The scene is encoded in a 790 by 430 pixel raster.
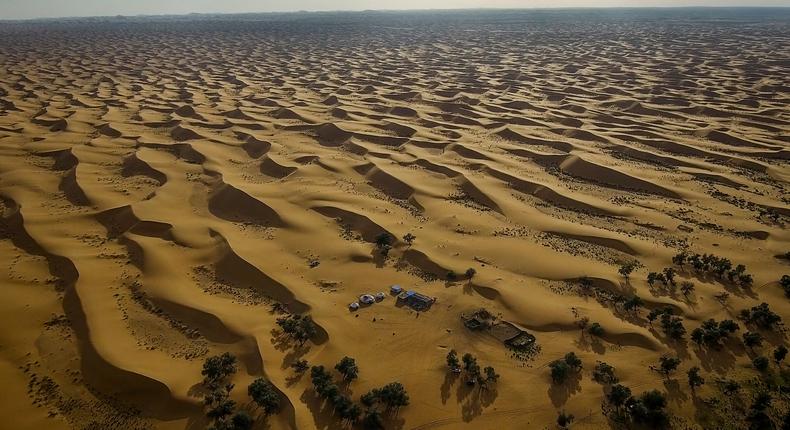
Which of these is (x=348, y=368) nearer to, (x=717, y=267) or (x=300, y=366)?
(x=300, y=366)

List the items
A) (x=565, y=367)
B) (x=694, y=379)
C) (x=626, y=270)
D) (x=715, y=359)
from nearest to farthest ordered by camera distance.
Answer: (x=694, y=379) → (x=565, y=367) → (x=715, y=359) → (x=626, y=270)

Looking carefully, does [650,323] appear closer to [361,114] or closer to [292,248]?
[292,248]

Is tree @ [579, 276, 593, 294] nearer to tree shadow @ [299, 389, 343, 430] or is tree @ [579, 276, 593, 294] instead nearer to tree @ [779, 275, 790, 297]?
tree @ [779, 275, 790, 297]

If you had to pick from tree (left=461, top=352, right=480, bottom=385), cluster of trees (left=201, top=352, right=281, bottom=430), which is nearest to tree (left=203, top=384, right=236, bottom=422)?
cluster of trees (left=201, top=352, right=281, bottom=430)

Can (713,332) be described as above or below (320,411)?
above

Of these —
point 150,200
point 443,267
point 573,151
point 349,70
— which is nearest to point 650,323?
point 443,267

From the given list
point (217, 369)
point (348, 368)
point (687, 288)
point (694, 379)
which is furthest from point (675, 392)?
point (217, 369)
